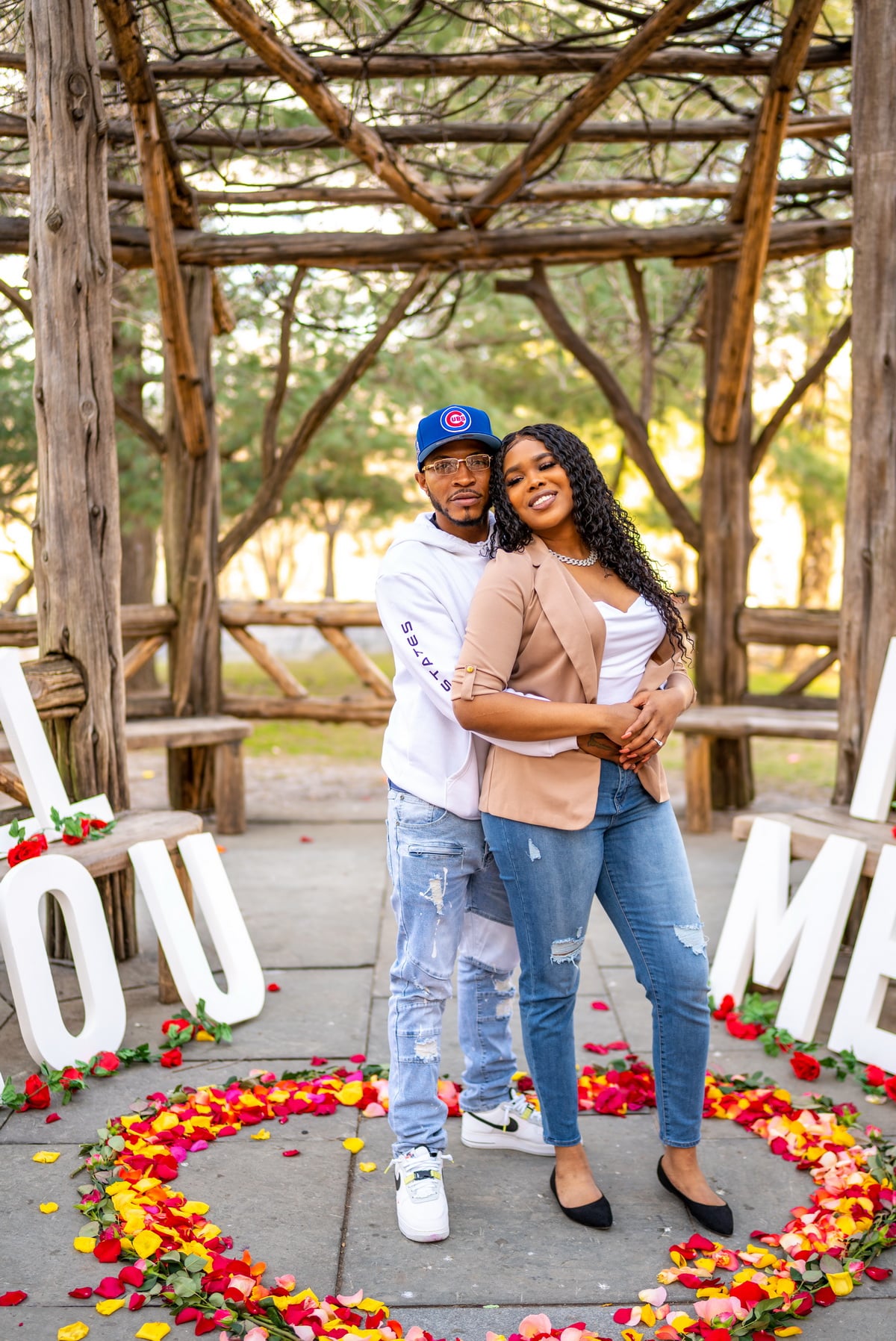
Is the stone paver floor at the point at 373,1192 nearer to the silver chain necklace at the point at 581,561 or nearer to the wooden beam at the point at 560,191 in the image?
the silver chain necklace at the point at 581,561

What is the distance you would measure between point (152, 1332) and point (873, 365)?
346 centimetres

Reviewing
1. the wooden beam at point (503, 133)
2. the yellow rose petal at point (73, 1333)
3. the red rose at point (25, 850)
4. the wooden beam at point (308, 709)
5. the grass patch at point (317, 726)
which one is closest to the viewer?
the yellow rose petal at point (73, 1333)

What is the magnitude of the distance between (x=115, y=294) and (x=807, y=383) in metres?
5.32

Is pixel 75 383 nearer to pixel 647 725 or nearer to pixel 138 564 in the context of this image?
pixel 647 725

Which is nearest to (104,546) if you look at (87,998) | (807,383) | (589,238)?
(87,998)

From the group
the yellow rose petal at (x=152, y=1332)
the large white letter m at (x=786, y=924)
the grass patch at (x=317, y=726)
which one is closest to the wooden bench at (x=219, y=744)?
the grass patch at (x=317, y=726)

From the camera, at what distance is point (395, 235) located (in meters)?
5.96

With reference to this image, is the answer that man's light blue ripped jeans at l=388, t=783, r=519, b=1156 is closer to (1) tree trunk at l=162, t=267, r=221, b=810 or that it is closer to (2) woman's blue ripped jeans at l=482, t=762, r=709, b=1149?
(2) woman's blue ripped jeans at l=482, t=762, r=709, b=1149

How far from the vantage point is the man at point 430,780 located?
8.11 ft

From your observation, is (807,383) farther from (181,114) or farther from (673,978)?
(673,978)

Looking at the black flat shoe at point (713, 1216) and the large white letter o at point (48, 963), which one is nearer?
the black flat shoe at point (713, 1216)

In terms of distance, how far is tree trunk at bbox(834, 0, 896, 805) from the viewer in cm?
382

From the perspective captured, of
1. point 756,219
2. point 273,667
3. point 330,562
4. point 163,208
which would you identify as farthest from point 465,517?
point 330,562

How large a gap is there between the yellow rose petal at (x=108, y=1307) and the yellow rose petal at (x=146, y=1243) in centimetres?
13
